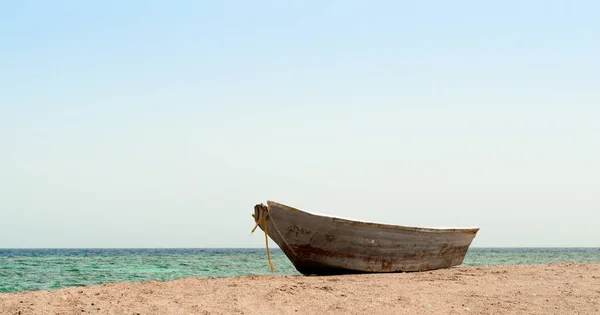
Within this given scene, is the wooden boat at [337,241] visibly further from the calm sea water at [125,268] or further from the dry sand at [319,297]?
the calm sea water at [125,268]

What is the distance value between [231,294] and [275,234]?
11.0 feet

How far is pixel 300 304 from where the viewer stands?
6.89 m

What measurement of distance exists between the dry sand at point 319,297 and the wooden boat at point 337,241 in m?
1.31

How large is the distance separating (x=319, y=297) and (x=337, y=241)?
10.1 ft

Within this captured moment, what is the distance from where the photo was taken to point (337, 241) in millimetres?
10312

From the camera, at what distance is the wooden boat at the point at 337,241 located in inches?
402

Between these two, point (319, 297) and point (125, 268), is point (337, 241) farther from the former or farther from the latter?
point (125, 268)

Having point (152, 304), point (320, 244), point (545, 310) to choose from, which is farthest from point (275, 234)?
point (545, 310)

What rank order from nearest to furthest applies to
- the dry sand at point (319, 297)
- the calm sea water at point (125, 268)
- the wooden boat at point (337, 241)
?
1. the dry sand at point (319, 297)
2. the wooden boat at point (337, 241)
3. the calm sea water at point (125, 268)

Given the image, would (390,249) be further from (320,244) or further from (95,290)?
(95,290)

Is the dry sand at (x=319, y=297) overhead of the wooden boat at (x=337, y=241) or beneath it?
beneath

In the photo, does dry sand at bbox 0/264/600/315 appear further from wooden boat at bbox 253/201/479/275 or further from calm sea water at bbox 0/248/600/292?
→ calm sea water at bbox 0/248/600/292

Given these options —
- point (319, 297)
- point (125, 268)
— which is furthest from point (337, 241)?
point (125, 268)

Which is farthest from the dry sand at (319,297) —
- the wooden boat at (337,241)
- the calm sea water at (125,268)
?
the calm sea water at (125,268)
